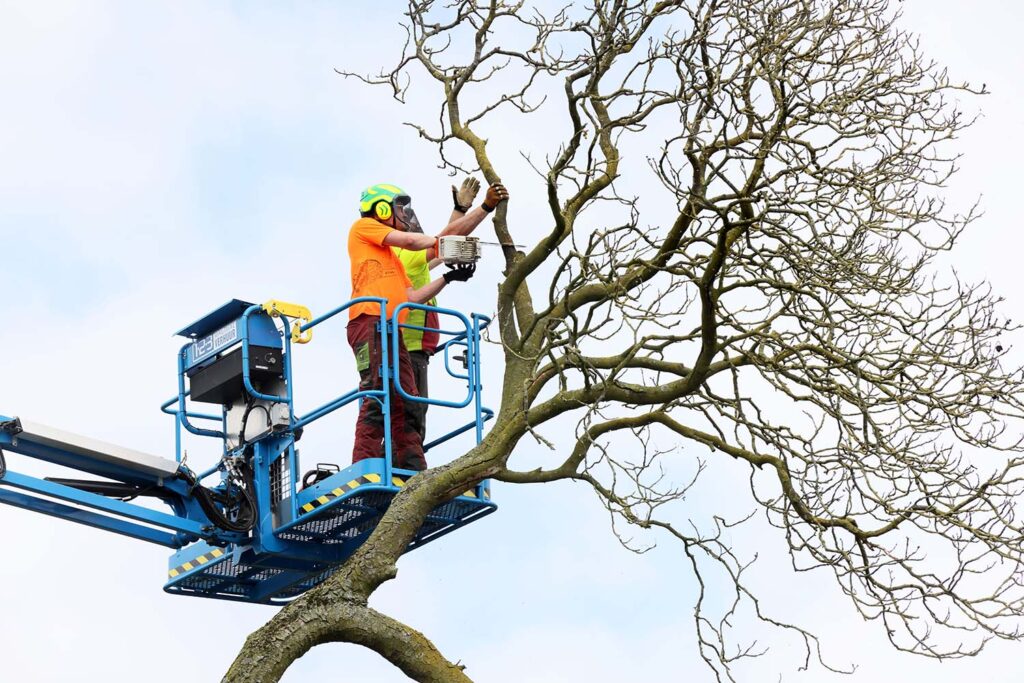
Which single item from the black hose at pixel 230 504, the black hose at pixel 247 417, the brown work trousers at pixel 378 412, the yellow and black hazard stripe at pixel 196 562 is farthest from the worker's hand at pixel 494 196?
the yellow and black hazard stripe at pixel 196 562

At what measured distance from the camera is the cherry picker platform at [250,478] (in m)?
13.4

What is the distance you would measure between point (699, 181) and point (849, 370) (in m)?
1.84

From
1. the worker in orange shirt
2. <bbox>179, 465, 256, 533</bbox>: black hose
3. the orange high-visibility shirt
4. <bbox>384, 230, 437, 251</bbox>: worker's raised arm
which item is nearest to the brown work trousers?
the worker in orange shirt

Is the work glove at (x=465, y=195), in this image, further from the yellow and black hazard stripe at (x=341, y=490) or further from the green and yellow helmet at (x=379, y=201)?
the yellow and black hazard stripe at (x=341, y=490)

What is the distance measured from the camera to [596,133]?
14.1m

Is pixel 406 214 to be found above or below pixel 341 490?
above

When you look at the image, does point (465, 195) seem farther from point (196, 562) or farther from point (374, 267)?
point (196, 562)

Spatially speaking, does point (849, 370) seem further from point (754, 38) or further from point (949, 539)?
point (754, 38)

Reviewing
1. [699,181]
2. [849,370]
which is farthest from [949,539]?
[699,181]

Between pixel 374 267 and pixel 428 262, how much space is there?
23.6 inches

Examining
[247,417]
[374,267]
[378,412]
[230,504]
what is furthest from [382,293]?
[230,504]

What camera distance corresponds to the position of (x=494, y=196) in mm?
15000

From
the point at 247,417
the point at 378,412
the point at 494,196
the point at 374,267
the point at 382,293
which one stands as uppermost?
the point at 494,196

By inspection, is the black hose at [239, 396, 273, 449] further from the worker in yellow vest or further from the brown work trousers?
the worker in yellow vest
